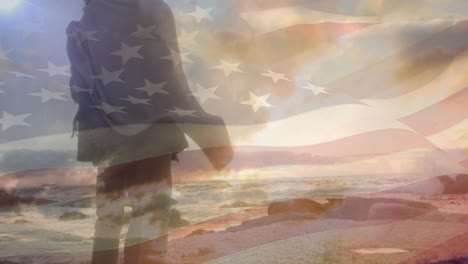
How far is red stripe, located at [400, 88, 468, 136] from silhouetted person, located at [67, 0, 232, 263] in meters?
0.79

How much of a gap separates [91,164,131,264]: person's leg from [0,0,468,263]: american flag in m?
0.07

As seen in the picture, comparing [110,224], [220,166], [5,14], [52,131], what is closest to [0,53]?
[5,14]

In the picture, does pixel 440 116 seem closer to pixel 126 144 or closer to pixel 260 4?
pixel 260 4

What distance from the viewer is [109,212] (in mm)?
1829

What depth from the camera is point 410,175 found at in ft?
6.49

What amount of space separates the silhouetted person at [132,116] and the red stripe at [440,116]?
0.79 meters

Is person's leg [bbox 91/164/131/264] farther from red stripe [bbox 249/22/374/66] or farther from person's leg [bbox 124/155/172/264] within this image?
red stripe [bbox 249/22/374/66]

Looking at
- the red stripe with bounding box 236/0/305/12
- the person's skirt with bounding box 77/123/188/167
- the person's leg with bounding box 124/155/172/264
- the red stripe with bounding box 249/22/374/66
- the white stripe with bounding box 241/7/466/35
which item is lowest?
the person's leg with bounding box 124/155/172/264

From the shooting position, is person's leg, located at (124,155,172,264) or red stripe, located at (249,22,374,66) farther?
red stripe, located at (249,22,374,66)

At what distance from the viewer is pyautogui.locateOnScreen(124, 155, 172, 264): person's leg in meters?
1.82

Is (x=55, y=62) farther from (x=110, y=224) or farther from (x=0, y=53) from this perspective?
(x=110, y=224)

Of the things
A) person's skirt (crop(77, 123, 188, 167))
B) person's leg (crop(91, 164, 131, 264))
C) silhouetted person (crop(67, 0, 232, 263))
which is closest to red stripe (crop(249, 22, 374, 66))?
silhouetted person (crop(67, 0, 232, 263))

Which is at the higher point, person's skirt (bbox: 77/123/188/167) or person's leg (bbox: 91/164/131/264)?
person's skirt (bbox: 77/123/188/167)

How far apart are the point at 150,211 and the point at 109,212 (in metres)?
0.15
